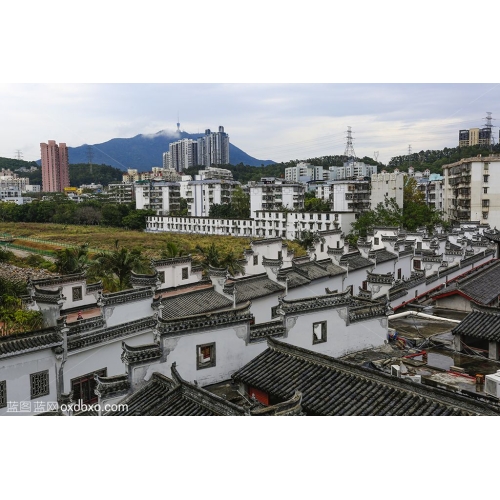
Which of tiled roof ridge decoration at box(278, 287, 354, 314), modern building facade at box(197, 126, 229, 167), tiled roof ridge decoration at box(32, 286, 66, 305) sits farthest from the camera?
modern building facade at box(197, 126, 229, 167)

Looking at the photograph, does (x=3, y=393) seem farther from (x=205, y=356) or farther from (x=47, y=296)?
(x=47, y=296)

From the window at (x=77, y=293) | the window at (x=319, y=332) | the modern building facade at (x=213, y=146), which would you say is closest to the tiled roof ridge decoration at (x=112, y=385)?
the window at (x=319, y=332)

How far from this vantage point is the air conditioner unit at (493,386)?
24.7 feet

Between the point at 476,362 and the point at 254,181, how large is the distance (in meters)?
48.1

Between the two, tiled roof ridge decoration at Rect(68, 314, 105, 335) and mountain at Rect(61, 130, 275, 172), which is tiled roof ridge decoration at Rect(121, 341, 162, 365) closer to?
tiled roof ridge decoration at Rect(68, 314, 105, 335)

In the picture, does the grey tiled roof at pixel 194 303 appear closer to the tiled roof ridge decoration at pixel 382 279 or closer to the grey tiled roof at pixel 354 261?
the tiled roof ridge decoration at pixel 382 279

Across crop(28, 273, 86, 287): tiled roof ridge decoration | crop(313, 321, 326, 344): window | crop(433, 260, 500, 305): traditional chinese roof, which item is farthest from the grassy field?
crop(433, 260, 500, 305): traditional chinese roof

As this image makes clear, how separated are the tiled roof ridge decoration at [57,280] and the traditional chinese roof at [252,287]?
4.70 metres

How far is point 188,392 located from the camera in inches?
281

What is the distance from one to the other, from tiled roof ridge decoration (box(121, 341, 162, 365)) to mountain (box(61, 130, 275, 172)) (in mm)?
15012

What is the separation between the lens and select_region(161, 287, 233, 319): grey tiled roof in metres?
14.6

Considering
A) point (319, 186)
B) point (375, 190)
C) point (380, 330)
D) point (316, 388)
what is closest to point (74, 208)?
→ point (380, 330)

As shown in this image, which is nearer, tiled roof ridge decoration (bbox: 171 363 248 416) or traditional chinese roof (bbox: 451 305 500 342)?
tiled roof ridge decoration (bbox: 171 363 248 416)

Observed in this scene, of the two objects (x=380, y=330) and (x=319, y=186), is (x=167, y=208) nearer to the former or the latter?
(x=319, y=186)
